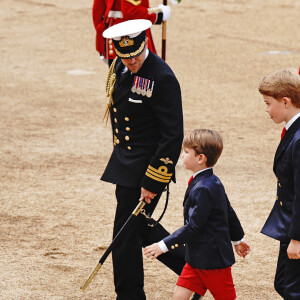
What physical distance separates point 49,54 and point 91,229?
691 centimetres

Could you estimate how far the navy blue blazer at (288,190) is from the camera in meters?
3.40

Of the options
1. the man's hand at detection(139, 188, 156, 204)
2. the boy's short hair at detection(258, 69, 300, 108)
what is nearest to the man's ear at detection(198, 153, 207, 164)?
the man's hand at detection(139, 188, 156, 204)

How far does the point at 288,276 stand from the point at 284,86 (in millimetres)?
817

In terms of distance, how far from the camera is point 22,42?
12859mm

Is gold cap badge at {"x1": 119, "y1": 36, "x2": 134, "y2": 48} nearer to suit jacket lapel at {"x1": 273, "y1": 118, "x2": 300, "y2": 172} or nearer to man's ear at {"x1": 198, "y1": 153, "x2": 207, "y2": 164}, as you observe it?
man's ear at {"x1": 198, "y1": 153, "x2": 207, "y2": 164}

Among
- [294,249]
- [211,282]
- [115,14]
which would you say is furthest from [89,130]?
[294,249]

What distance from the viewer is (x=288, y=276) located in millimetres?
3594

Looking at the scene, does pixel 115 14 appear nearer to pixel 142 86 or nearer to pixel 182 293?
pixel 142 86

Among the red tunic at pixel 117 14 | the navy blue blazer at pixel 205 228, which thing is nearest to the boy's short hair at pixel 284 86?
the navy blue blazer at pixel 205 228

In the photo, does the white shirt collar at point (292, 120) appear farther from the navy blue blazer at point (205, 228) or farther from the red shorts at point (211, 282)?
the red shorts at point (211, 282)

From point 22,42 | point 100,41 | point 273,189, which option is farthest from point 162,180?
point 22,42

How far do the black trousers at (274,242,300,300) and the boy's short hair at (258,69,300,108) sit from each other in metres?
0.64

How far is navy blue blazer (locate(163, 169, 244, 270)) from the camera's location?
3.74 metres

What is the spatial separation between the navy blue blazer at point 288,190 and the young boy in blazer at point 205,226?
0.81 ft
